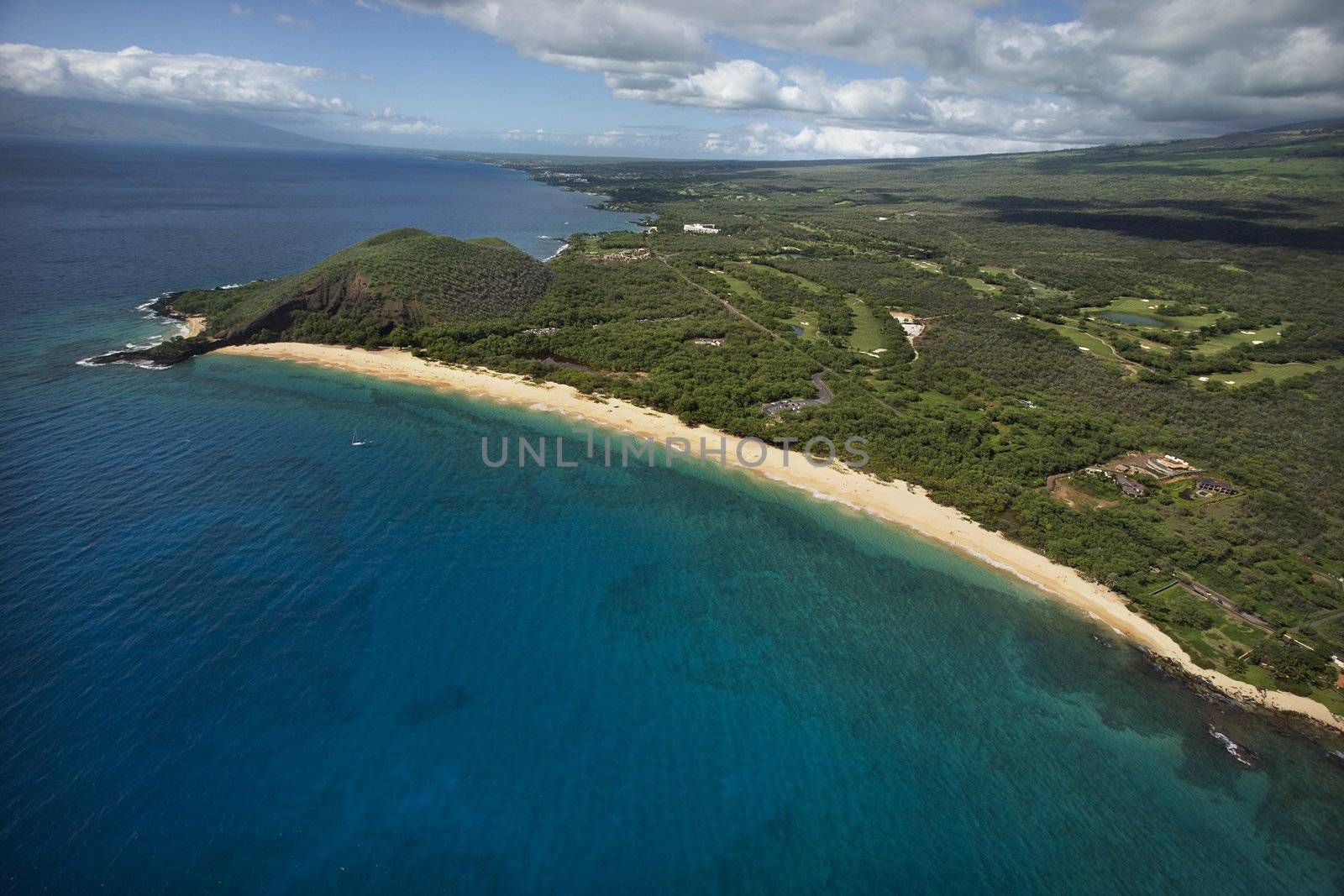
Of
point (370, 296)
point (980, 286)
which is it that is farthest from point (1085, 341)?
point (370, 296)

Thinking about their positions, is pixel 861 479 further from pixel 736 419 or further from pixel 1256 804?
pixel 1256 804

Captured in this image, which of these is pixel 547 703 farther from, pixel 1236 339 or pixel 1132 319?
pixel 1132 319

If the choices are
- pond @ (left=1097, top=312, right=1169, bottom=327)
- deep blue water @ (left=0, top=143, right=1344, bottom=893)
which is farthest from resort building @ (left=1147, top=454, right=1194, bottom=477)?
pond @ (left=1097, top=312, right=1169, bottom=327)

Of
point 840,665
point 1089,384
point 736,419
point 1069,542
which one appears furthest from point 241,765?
point 1089,384

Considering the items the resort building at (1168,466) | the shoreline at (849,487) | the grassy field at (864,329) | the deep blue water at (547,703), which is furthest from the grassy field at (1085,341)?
the deep blue water at (547,703)

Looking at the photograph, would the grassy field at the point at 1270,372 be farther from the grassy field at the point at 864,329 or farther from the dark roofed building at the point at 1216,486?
the grassy field at the point at 864,329

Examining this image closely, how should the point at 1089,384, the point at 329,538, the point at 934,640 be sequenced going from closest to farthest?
the point at 934,640 < the point at 329,538 < the point at 1089,384
